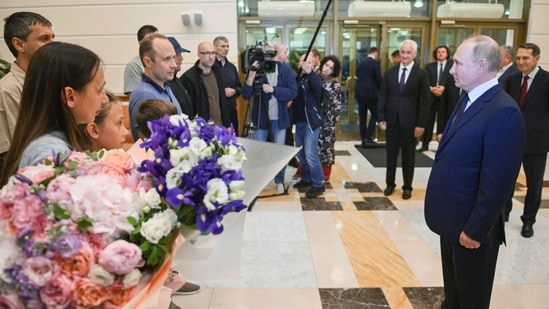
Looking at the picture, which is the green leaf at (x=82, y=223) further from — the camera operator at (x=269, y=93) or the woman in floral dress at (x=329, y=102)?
the woman in floral dress at (x=329, y=102)

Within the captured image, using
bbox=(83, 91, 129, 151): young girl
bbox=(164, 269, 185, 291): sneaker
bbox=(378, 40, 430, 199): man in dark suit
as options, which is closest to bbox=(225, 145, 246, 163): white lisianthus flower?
bbox=(164, 269, 185, 291): sneaker

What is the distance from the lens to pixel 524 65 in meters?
3.34

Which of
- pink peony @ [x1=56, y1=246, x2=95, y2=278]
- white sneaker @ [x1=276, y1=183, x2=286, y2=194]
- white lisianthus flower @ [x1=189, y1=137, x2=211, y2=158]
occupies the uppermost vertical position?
white lisianthus flower @ [x1=189, y1=137, x2=211, y2=158]

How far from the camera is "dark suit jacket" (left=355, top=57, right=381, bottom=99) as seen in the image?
21.6ft

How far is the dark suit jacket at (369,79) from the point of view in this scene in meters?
6.59

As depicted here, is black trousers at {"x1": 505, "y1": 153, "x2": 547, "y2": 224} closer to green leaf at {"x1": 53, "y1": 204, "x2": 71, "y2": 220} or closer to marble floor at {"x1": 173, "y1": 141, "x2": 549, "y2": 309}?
marble floor at {"x1": 173, "y1": 141, "x2": 549, "y2": 309}

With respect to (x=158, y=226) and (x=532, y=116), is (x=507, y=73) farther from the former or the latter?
(x=158, y=226)

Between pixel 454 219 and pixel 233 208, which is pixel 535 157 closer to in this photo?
pixel 454 219

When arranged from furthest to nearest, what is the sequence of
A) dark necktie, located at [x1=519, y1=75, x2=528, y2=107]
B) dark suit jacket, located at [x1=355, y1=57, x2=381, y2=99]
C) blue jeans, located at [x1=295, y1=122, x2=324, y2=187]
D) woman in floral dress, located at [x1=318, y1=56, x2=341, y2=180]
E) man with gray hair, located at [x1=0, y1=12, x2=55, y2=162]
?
1. dark suit jacket, located at [x1=355, y1=57, x2=381, y2=99]
2. woman in floral dress, located at [x1=318, y1=56, x2=341, y2=180]
3. blue jeans, located at [x1=295, y1=122, x2=324, y2=187]
4. dark necktie, located at [x1=519, y1=75, x2=528, y2=107]
5. man with gray hair, located at [x1=0, y1=12, x2=55, y2=162]

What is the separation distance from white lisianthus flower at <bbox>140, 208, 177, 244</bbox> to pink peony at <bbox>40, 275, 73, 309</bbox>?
0.15 meters

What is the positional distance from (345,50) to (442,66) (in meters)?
1.73

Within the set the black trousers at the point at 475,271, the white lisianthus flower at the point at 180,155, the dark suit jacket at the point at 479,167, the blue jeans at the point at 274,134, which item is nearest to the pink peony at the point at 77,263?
the white lisianthus flower at the point at 180,155

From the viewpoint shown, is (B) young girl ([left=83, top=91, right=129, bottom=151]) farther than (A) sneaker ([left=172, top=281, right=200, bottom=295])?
No

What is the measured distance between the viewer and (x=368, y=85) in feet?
21.7
